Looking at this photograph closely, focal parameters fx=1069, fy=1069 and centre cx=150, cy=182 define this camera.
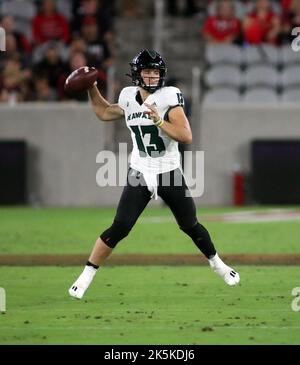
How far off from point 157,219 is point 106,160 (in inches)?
82.0

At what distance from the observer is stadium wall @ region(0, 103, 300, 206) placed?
17.7 metres

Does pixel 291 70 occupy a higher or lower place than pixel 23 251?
higher

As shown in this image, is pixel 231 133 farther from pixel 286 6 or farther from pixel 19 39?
pixel 19 39

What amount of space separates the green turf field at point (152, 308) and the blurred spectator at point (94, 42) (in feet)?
26.8

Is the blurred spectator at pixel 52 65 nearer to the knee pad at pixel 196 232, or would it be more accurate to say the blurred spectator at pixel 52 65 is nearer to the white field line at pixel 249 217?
the white field line at pixel 249 217

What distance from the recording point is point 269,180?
17.6 m

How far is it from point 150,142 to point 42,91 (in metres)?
10.0

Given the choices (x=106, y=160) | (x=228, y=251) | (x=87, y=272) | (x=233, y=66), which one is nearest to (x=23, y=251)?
(x=228, y=251)

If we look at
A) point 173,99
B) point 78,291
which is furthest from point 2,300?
point 173,99

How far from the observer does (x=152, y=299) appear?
27.6ft

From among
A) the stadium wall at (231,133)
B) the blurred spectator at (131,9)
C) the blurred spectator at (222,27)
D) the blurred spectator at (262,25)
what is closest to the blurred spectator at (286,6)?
the blurred spectator at (262,25)

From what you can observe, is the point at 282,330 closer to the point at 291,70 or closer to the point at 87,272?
the point at 87,272

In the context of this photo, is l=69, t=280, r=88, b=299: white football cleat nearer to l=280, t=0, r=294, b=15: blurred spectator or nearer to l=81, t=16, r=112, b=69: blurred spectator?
l=81, t=16, r=112, b=69: blurred spectator
